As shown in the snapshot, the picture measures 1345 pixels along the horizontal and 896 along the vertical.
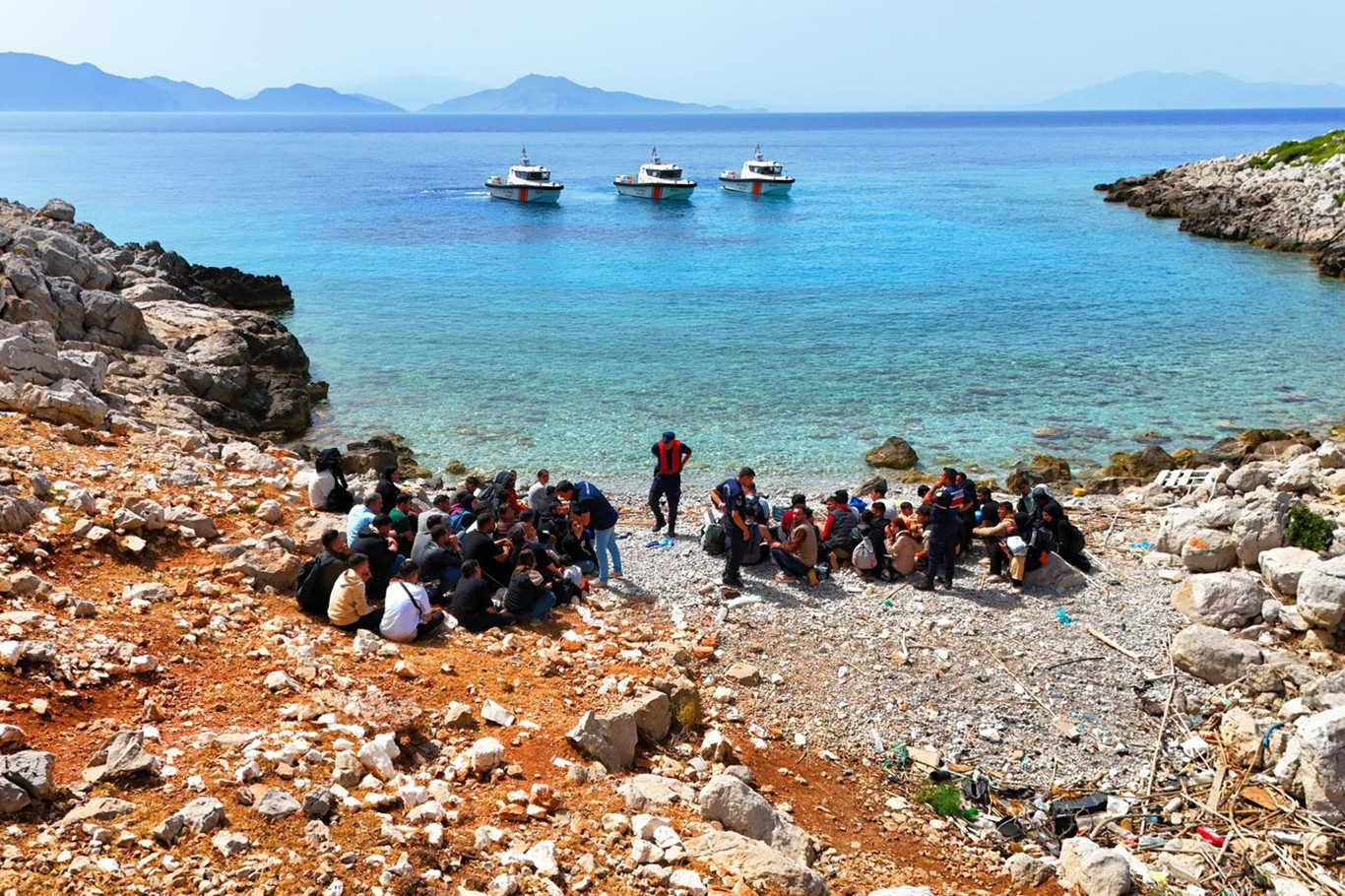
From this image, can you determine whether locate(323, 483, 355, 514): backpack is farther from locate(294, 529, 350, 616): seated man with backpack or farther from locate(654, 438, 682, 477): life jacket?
locate(654, 438, 682, 477): life jacket

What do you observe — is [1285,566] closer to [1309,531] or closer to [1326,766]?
[1309,531]

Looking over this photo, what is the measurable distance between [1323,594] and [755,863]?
27.3ft

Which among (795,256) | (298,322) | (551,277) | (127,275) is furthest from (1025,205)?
Result: (127,275)

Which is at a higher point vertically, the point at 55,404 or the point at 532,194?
the point at 532,194

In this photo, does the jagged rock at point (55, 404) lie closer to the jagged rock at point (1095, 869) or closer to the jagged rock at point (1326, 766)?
the jagged rock at point (1095, 869)

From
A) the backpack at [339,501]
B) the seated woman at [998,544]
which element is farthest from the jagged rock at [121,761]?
the seated woman at [998,544]

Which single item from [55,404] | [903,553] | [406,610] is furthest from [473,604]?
[55,404]

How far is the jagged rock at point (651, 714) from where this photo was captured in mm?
9719

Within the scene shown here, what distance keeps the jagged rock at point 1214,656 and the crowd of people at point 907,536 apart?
2.49 metres

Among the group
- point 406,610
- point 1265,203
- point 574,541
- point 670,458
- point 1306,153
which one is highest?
point 1306,153

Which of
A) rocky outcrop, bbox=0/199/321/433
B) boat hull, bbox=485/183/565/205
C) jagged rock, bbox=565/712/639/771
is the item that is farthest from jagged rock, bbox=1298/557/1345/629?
boat hull, bbox=485/183/565/205

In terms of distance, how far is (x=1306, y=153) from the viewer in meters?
62.8

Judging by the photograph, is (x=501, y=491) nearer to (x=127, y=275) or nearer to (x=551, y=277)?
(x=127, y=275)

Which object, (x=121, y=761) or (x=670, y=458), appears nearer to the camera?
(x=121, y=761)
